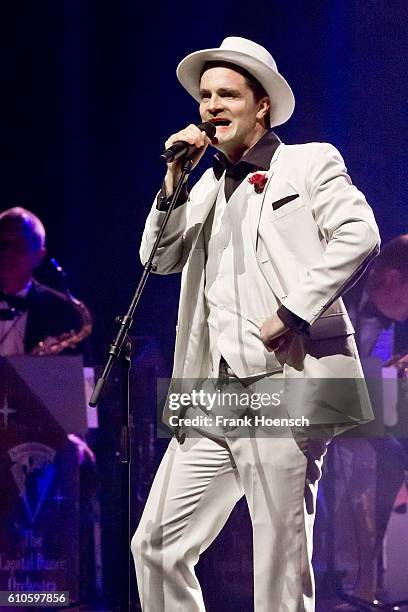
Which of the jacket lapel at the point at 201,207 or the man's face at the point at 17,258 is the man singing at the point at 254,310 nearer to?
the jacket lapel at the point at 201,207

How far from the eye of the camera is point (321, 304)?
254 centimetres

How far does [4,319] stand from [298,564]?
2.35 m

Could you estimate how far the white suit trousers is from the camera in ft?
8.53

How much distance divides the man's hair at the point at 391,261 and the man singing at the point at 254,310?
5.31 feet

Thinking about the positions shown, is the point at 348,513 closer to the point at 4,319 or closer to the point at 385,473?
the point at 385,473

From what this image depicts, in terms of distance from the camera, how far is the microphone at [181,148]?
8.41 feet

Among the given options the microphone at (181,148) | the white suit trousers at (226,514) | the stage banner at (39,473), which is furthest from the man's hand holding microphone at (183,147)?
the stage banner at (39,473)

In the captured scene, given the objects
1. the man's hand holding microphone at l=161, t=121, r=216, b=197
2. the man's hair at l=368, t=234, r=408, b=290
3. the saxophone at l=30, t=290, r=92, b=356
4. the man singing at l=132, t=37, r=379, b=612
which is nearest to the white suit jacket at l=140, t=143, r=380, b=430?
the man singing at l=132, t=37, r=379, b=612

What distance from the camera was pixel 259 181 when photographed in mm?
2760

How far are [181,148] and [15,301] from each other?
7.10 feet

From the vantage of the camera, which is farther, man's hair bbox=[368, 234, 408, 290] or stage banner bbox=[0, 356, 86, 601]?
man's hair bbox=[368, 234, 408, 290]

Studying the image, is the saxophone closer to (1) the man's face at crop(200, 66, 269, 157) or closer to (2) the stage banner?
(2) the stage banner

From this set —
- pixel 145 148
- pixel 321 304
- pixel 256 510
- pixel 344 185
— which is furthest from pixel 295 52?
pixel 256 510

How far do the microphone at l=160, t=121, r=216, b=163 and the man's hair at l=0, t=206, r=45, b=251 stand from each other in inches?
79.0
